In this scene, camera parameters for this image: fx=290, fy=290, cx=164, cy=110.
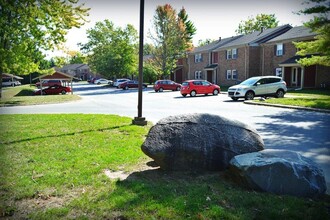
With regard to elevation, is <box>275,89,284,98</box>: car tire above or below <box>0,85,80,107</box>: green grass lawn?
above

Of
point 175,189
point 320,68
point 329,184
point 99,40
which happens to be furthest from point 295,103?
point 99,40

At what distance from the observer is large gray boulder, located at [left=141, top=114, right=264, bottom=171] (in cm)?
530

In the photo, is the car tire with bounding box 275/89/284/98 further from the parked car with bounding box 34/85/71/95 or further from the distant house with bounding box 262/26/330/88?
the parked car with bounding box 34/85/71/95

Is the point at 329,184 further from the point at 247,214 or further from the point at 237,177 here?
the point at 247,214

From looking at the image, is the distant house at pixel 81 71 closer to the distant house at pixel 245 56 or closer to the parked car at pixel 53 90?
the parked car at pixel 53 90

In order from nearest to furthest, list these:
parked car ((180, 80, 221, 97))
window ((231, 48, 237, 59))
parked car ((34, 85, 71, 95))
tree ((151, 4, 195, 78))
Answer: parked car ((180, 80, 221, 97)) < parked car ((34, 85, 71, 95)) < window ((231, 48, 237, 59)) < tree ((151, 4, 195, 78))

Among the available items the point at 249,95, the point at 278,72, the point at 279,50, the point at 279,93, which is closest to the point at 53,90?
the point at 249,95

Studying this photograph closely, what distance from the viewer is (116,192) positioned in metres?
4.43

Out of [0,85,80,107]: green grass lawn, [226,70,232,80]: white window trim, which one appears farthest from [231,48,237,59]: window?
[0,85,80,107]: green grass lawn

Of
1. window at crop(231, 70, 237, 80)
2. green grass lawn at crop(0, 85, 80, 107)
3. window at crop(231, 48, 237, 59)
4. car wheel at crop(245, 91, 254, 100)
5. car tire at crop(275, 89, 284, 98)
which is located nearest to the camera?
car wheel at crop(245, 91, 254, 100)

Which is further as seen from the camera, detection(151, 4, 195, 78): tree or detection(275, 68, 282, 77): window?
detection(151, 4, 195, 78): tree

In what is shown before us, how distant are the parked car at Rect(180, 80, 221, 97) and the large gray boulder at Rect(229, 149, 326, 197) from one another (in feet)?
73.9

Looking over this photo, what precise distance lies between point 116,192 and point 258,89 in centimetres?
1924

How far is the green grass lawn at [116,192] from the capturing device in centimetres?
381
